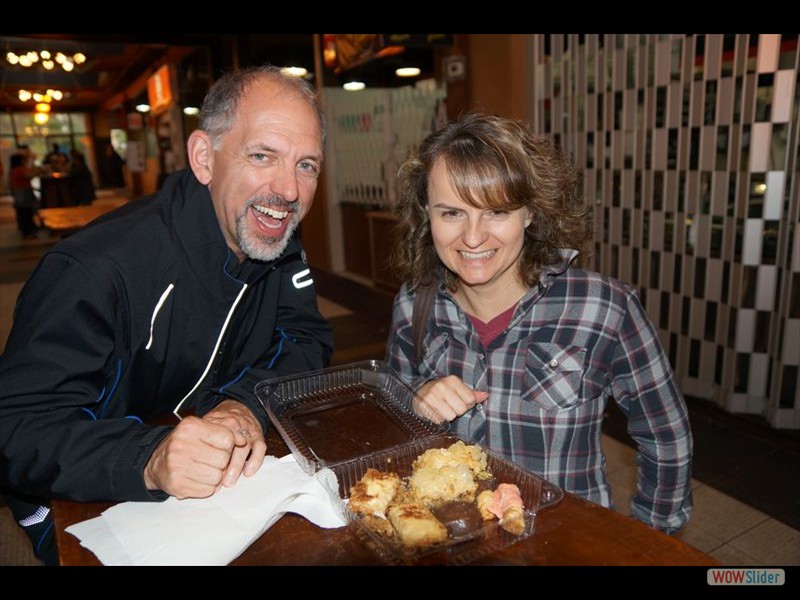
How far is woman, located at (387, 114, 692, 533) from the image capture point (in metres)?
1.42

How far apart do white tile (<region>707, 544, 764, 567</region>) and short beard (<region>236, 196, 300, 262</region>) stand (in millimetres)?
2106

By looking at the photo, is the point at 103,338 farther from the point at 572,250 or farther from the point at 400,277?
the point at 572,250

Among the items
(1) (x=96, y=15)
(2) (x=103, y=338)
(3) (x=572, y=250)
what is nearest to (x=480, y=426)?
(3) (x=572, y=250)

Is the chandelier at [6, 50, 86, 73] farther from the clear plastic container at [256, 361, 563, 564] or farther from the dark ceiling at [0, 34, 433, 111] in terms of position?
the clear plastic container at [256, 361, 563, 564]

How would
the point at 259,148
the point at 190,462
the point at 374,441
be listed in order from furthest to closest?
the point at 259,148 → the point at 374,441 → the point at 190,462

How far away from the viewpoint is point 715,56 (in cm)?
316

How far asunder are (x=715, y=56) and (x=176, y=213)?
3.04m

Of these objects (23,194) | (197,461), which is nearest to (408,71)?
(197,461)

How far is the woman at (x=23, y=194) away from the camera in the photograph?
10.9 meters

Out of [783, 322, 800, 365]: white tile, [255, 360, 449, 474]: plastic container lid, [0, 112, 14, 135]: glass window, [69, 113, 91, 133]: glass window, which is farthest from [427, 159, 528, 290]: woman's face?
[0, 112, 14, 135]: glass window

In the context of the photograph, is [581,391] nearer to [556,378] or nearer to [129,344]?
[556,378]

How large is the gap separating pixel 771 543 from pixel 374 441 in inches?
81.8

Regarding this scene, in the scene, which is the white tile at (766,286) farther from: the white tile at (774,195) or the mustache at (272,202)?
the mustache at (272,202)

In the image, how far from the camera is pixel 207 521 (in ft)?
3.36
